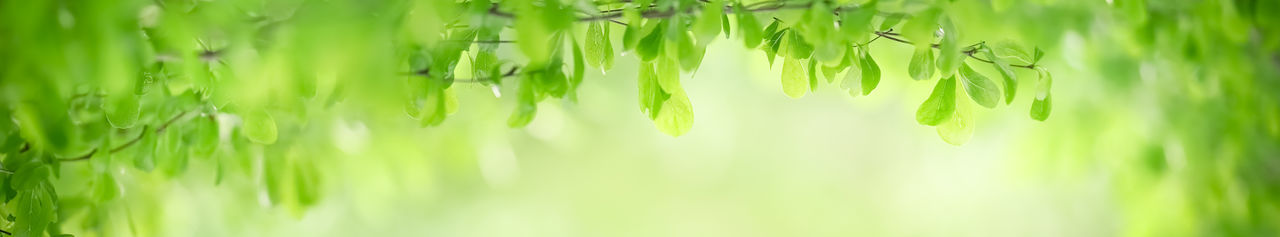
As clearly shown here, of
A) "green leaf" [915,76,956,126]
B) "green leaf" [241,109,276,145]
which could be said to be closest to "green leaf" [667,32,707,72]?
"green leaf" [915,76,956,126]

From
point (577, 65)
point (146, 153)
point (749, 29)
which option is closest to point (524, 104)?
point (577, 65)

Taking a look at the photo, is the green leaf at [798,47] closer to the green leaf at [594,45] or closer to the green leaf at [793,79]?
the green leaf at [793,79]

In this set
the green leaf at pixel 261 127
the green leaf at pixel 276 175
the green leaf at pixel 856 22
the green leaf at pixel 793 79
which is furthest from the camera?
the green leaf at pixel 276 175

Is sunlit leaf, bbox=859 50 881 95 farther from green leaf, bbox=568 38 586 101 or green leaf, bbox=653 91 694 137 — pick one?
green leaf, bbox=568 38 586 101

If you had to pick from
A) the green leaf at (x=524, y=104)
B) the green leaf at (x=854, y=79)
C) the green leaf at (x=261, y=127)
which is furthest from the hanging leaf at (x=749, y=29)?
the green leaf at (x=261, y=127)

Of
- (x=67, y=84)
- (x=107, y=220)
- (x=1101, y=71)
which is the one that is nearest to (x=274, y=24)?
(x=67, y=84)

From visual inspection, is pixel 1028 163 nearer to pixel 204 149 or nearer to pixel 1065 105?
pixel 1065 105
